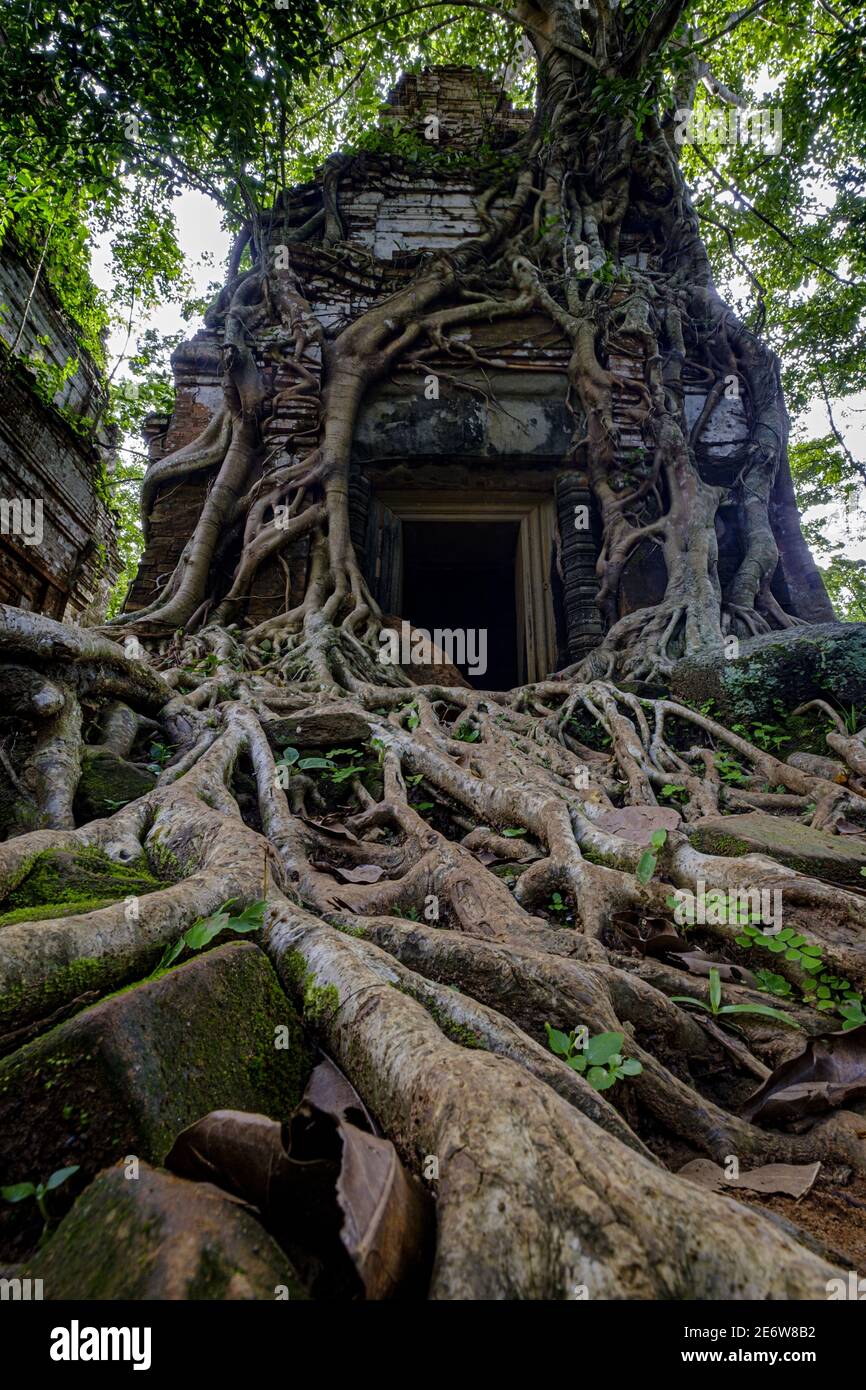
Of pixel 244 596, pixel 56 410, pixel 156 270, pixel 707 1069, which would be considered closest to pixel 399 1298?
pixel 707 1069

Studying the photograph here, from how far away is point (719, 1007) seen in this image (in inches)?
56.5

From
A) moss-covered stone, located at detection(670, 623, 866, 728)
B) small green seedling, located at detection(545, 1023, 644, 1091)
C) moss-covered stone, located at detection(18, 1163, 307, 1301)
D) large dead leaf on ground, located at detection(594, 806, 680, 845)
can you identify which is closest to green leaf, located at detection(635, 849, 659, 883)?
large dead leaf on ground, located at detection(594, 806, 680, 845)

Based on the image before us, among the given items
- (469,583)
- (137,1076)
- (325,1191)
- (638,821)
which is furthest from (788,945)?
(469,583)

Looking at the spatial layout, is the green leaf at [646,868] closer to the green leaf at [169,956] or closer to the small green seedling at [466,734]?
the green leaf at [169,956]

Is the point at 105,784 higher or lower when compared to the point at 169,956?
higher

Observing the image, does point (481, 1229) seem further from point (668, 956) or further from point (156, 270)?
point (156, 270)

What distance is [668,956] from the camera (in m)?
1.68

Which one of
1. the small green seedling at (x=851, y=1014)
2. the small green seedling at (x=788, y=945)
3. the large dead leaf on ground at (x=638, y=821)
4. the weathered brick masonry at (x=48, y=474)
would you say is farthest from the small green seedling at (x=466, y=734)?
the weathered brick masonry at (x=48, y=474)

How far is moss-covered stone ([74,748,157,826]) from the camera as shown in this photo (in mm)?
2078

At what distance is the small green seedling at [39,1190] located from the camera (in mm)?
739

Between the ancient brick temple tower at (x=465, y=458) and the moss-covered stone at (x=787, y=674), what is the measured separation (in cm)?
167

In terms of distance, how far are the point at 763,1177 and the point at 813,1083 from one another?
0.30 meters

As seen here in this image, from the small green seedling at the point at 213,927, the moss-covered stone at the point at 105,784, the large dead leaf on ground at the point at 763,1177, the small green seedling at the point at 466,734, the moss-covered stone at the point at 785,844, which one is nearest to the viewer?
the large dead leaf on ground at the point at 763,1177

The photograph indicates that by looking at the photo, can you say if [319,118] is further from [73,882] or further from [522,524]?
[73,882]
